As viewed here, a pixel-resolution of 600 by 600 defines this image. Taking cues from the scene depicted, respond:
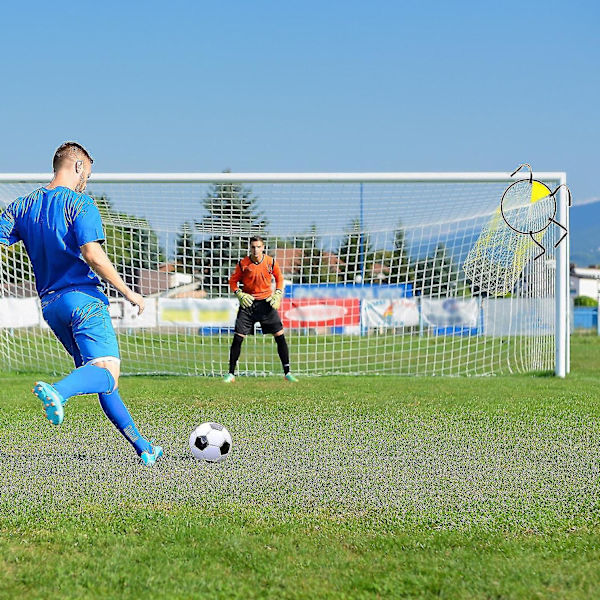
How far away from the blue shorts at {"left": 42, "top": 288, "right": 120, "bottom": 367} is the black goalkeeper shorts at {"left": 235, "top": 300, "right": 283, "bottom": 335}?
5869 mm

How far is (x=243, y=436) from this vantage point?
230 inches

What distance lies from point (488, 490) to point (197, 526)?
179 centimetres

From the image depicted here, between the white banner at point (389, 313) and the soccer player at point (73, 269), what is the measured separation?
1418 centimetres

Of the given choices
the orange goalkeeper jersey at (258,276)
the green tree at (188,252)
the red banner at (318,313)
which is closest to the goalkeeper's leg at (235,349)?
the orange goalkeeper jersey at (258,276)

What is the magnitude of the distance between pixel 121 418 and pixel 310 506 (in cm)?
159

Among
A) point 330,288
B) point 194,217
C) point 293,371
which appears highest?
point 194,217

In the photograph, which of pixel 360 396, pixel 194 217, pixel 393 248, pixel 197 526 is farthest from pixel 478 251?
pixel 197 526

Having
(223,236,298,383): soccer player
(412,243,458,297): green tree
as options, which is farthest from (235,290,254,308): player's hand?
(412,243,458,297): green tree

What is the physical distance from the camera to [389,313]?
20656 mm

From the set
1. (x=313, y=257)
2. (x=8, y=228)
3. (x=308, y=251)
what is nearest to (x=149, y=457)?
(x=8, y=228)

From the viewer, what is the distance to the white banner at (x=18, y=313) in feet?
43.6

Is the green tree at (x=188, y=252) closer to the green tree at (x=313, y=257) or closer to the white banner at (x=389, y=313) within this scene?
the green tree at (x=313, y=257)

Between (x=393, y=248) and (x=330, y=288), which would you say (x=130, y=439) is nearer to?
(x=393, y=248)

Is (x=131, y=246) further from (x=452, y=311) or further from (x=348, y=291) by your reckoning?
(x=452, y=311)
